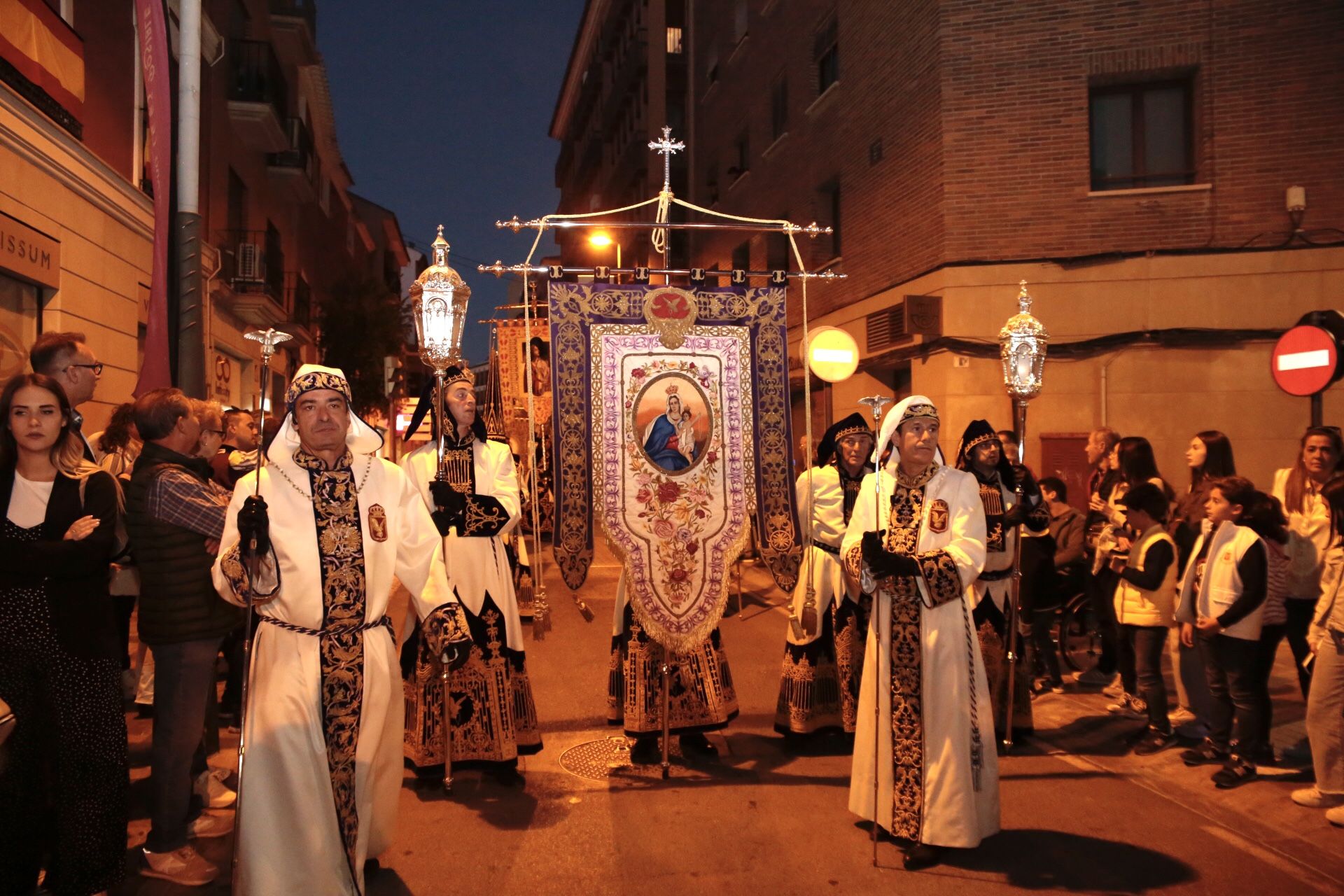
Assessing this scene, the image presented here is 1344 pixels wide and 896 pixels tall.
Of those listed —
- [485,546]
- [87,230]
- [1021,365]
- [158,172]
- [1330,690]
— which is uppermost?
[87,230]

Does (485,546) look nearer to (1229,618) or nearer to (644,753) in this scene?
(644,753)

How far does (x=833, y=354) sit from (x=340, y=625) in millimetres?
8100

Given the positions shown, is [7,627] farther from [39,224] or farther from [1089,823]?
[39,224]

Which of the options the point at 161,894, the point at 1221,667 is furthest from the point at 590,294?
the point at 1221,667

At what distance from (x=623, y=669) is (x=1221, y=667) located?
11.8ft

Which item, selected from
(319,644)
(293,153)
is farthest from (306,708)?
(293,153)

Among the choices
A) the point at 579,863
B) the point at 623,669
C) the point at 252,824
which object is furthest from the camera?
the point at 623,669

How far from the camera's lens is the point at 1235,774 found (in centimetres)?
532

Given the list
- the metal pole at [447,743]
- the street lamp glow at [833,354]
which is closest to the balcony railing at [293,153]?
the street lamp glow at [833,354]

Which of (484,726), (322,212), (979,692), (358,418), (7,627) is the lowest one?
(484,726)

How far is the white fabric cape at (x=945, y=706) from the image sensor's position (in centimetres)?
430

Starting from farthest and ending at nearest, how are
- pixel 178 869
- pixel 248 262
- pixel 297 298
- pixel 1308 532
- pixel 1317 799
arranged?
pixel 297 298 → pixel 248 262 → pixel 1308 532 → pixel 1317 799 → pixel 178 869

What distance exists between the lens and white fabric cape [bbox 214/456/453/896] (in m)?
3.62

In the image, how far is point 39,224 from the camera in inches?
380
